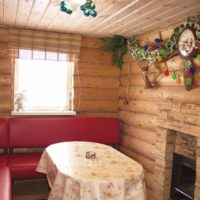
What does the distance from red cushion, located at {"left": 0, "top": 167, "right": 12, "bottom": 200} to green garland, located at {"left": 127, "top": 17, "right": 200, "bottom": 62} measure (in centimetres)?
220

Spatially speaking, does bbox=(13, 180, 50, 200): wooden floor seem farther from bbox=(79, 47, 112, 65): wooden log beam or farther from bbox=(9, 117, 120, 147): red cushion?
bbox=(79, 47, 112, 65): wooden log beam

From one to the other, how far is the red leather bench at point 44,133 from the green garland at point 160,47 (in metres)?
1.15

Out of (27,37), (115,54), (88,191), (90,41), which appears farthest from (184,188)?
(27,37)

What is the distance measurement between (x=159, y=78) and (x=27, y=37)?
200 centimetres

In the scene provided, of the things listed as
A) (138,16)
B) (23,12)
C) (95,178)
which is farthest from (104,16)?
(95,178)

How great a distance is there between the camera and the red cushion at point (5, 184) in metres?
2.20

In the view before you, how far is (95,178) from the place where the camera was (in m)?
2.03

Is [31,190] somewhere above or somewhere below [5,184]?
below

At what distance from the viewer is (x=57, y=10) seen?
2.82 metres

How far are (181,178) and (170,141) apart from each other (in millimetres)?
466

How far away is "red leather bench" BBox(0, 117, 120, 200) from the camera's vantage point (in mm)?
3537

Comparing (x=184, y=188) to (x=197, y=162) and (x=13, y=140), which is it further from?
(x=13, y=140)

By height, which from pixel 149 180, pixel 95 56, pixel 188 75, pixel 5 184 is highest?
pixel 95 56

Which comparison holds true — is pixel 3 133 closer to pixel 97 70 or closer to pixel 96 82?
pixel 96 82
